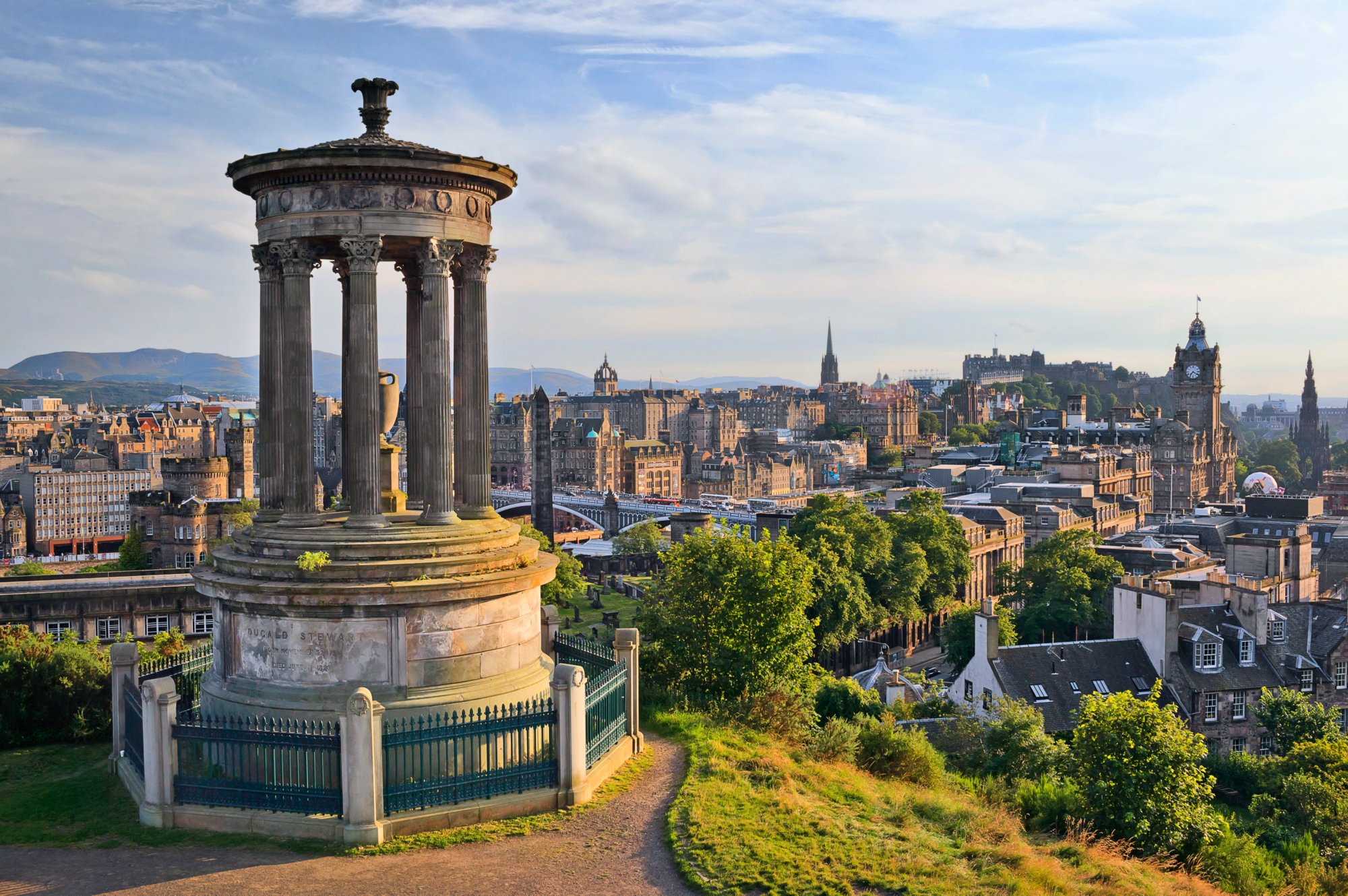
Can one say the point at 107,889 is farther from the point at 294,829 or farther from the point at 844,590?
the point at 844,590

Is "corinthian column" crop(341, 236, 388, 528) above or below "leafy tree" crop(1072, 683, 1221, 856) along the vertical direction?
above

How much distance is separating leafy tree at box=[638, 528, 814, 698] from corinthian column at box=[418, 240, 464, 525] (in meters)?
10.4

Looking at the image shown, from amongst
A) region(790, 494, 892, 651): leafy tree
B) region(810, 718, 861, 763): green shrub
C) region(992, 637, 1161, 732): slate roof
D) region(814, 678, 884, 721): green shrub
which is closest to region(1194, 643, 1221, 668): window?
region(992, 637, 1161, 732): slate roof

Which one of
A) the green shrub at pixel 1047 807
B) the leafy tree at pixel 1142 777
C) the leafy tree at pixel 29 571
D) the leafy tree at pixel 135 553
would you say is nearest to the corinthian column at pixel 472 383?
the green shrub at pixel 1047 807

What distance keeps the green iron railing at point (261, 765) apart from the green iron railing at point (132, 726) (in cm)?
92

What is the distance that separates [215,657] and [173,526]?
260ft

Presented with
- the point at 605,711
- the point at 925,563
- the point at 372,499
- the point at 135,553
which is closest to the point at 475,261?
the point at 372,499

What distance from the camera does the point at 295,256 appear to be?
2164 centimetres

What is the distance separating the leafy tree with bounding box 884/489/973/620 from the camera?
7931 cm

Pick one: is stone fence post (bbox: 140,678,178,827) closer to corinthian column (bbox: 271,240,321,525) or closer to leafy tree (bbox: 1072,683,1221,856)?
corinthian column (bbox: 271,240,321,525)

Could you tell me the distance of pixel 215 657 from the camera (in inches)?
859

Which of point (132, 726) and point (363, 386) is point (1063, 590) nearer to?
point (363, 386)

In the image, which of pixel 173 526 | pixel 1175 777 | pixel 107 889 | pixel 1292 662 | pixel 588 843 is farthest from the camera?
pixel 173 526

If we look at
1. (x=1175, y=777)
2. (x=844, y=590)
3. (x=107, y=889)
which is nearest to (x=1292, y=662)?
(x=844, y=590)
